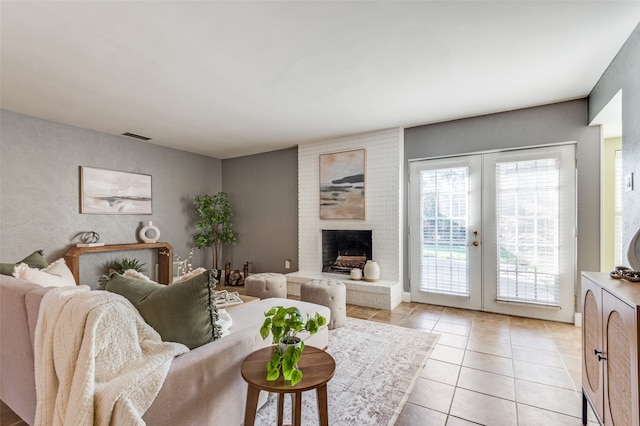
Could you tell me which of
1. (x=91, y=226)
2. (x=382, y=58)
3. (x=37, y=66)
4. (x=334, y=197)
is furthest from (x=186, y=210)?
(x=382, y=58)

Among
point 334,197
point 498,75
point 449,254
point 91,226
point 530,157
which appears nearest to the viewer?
point 498,75

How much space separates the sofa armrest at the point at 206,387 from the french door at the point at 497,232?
308cm

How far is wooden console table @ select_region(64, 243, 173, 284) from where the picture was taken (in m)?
3.80

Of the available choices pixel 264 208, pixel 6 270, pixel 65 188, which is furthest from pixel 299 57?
pixel 65 188

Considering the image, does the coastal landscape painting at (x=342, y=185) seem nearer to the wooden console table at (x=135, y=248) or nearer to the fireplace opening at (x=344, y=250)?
the fireplace opening at (x=344, y=250)

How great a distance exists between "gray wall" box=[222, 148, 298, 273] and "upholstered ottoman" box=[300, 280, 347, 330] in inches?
77.7

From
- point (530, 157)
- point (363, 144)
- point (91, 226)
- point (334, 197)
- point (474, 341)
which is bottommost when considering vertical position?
point (474, 341)

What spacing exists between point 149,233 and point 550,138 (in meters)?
5.68

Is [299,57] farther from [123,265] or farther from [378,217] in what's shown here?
[123,265]

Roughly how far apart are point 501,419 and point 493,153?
2.92m

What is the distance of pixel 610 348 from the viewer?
1.30 m

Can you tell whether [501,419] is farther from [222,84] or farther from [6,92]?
[6,92]

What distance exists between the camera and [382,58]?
2.35 metres

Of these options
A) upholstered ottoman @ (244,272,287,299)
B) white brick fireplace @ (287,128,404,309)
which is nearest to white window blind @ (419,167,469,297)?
white brick fireplace @ (287,128,404,309)
